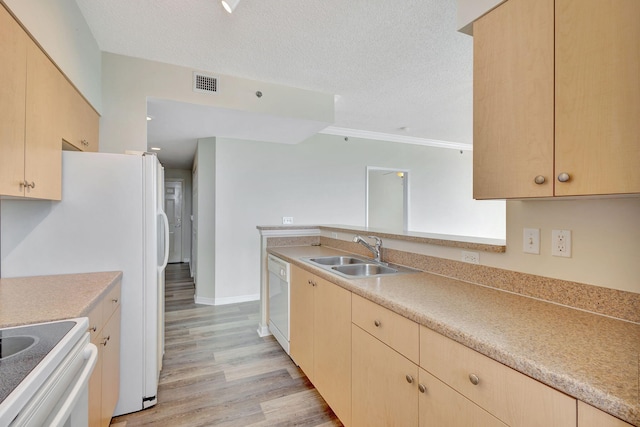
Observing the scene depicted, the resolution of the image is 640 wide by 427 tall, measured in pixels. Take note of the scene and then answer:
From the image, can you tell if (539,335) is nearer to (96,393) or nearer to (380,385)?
(380,385)

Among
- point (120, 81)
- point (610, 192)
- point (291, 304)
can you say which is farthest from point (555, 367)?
point (120, 81)

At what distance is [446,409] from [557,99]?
113 cm

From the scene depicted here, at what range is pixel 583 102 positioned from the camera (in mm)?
955

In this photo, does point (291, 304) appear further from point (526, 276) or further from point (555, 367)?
point (555, 367)

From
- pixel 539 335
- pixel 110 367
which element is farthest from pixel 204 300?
Answer: pixel 539 335

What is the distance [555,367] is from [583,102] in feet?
2.69

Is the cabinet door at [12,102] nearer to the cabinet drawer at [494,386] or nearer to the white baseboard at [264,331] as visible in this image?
the cabinet drawer at [494,386]

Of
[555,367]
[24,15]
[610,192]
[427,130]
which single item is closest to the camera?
[555,367]

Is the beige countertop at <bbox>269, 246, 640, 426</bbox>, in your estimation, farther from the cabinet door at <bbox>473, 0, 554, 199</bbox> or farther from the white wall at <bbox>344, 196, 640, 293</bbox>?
the cabinet door at <bbox>473, 0, 554, 199</bbox>

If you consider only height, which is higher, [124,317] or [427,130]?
[427,130]

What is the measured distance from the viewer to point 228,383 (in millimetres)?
2234

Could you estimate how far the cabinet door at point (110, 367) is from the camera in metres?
1.51

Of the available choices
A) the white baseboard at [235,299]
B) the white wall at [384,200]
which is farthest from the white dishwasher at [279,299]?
the white wall at [384,200]

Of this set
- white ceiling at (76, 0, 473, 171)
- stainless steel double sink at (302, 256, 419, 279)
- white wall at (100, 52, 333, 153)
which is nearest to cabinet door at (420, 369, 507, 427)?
stainless steel double sink at (302, 256, 419, 279)
